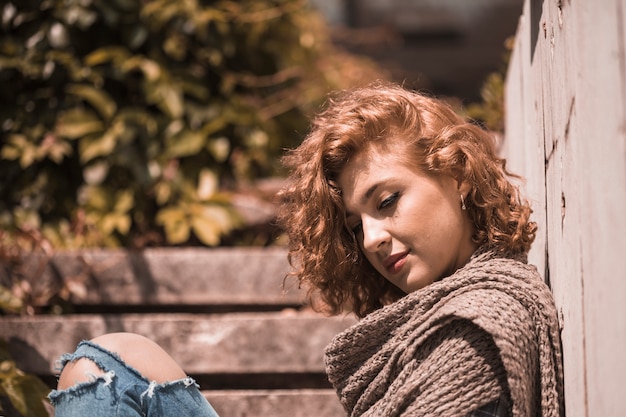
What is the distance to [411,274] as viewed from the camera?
1704mm

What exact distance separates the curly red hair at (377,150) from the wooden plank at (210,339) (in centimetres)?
61

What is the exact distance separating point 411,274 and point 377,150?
27 cm

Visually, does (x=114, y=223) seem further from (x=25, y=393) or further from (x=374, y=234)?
(x=374, y=234)

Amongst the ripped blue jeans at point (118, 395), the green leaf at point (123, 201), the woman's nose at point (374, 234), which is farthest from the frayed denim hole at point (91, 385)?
the green leaf at point (123, 201)

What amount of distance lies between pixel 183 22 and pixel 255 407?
1.87 metres

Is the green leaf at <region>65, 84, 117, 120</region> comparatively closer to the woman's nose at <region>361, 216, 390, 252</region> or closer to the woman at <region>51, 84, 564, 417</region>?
the woman at <region>51, 84, 564, 417</region>

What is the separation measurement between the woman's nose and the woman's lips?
0.03 metres

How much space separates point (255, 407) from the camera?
2.46m

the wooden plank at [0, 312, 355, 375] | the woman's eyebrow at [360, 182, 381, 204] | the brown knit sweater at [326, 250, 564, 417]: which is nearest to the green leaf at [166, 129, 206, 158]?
the wooden plank at [0, 312, 355, 375]

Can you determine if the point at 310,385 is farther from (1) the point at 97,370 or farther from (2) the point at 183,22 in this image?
(2) the point at 183,22

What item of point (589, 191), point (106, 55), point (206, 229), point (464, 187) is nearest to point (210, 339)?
point (206, 229)

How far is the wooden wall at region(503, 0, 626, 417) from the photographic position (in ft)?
3.35

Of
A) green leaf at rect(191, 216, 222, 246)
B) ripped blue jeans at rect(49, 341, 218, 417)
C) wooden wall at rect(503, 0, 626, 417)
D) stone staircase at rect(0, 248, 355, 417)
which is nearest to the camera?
wooden wall at rect(503, 0, 626, 417)

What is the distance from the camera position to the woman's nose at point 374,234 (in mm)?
1699
